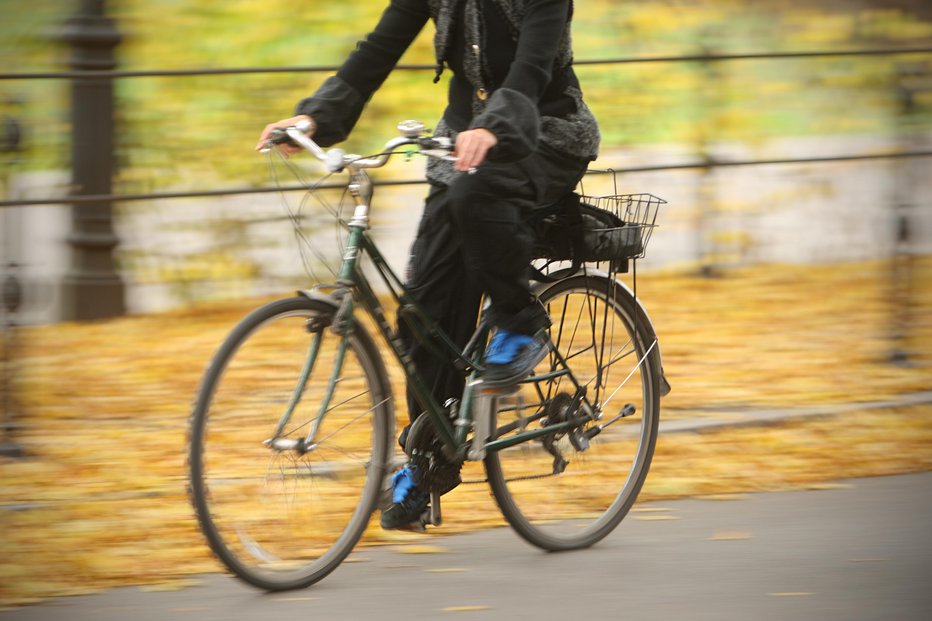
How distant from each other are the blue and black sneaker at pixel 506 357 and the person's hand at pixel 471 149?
2.37 ft

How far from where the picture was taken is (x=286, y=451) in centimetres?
435

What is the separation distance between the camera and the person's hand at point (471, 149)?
4.06m

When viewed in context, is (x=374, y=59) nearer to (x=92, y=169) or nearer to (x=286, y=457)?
(x=286, y=457)

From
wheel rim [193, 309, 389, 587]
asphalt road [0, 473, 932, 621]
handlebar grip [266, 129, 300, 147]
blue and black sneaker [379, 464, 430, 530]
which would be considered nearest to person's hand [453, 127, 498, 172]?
handlebar grip [266, 129, 300, 147]

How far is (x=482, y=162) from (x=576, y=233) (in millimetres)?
638

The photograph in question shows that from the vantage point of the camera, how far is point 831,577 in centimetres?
467

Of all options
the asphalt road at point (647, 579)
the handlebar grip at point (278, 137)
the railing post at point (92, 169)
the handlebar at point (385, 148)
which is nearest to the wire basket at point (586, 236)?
the handlebar at point (385, 148)

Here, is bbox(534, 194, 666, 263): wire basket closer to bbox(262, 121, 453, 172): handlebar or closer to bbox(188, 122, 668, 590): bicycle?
bbox(188, 122, 668, 590): bicycle

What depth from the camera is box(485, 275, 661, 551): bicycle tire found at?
488 cm

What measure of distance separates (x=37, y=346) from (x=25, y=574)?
3235 millimetres

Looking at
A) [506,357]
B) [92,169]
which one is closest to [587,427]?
[506,357]

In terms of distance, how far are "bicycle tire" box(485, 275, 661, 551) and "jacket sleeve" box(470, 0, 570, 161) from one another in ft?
2.50

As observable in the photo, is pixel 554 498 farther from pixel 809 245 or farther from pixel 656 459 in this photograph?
pixel 809 245

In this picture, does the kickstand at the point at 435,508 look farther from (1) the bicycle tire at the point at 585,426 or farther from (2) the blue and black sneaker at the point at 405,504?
(1) the bicycle tire at the point at 585,426
